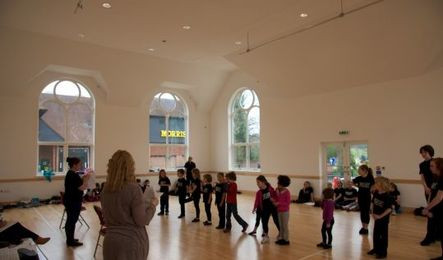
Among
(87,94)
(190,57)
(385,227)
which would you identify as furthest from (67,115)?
(385,227)

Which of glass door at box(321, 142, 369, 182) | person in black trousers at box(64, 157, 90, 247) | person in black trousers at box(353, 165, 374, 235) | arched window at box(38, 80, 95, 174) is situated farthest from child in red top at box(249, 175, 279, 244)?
arched window at box(38, 80, 95, 174)

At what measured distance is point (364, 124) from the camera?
944 centimetres

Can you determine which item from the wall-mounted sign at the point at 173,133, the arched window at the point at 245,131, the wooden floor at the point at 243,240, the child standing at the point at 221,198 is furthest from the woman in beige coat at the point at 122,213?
the wall-mounted sign at the point at 173,133

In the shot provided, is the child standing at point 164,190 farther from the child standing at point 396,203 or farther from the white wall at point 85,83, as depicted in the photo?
the child standing at point 396,203

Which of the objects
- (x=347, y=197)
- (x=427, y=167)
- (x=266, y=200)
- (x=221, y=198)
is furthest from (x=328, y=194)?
(x=347, y=197)

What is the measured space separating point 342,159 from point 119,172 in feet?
29.6

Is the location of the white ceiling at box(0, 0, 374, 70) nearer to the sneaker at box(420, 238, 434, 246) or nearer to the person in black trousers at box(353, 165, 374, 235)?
the person in black trousers at box(353, 165, 374, 235)

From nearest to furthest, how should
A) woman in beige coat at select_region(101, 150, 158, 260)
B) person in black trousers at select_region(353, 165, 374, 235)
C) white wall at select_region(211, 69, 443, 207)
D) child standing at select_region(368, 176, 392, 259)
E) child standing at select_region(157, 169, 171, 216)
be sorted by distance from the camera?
woman in beige coat at select_region(101, 150, 158, 260), child standing at select_region(368, 176, 392, 259), person in black trousers at select_region(353, 165, 374, 235), child standing at select_region(157, 169, 171, 216), white wall at select_region(211, 69, 443, 207)

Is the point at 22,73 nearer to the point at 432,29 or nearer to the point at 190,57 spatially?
the point at 190,57

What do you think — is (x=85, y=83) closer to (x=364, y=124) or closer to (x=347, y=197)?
(x=364, y=124)

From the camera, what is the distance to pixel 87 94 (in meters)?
11.9

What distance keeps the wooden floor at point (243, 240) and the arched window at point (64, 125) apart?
3.13 m

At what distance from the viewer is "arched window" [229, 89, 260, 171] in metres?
13.0

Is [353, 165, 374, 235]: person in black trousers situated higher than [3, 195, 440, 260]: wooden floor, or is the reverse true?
Answer: [353, 165, 374, 235]: person in black trousers
